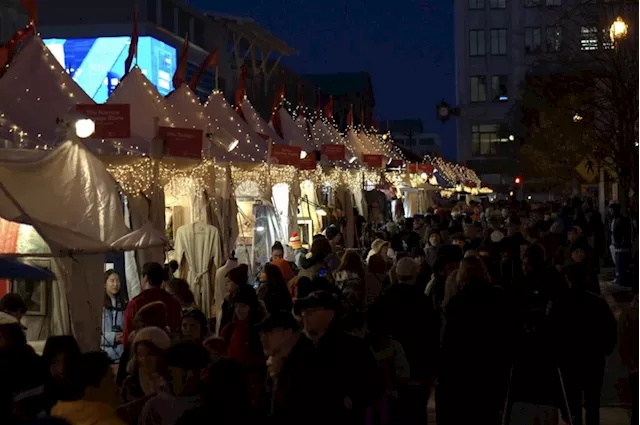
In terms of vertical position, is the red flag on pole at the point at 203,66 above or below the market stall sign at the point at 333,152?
above

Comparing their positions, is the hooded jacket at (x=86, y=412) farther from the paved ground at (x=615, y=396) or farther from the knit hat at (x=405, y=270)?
the paved ground at (x=615, y=396)

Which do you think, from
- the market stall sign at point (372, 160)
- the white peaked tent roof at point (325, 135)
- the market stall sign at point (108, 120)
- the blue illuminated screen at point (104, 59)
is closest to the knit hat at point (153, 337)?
the market stall sign at point (108, 120)

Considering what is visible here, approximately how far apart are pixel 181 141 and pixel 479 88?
78.7 meters

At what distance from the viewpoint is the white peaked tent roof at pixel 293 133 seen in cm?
2225

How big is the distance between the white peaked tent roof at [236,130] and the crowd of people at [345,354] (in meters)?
5.14

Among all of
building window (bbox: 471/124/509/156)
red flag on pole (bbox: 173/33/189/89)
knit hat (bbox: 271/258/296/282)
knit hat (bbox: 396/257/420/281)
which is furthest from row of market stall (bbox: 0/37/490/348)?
building window (bbox: 471/124/509/156)

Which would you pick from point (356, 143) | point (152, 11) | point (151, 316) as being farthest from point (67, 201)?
point (152, 11)

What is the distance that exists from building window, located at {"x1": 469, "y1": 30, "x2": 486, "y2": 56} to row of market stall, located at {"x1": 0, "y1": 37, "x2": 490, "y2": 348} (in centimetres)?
6754

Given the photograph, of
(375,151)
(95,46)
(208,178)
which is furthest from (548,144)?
(208,178)

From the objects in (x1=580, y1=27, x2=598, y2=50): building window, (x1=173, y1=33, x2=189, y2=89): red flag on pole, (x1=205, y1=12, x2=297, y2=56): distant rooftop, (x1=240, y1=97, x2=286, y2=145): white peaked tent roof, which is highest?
(x1=205, y1=12, x2=297, y2=56): distant rooftop

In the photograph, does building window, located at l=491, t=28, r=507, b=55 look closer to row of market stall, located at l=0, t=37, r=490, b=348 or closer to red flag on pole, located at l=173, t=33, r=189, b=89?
row of market stall, located at l=0, t=37, r=490, b=348

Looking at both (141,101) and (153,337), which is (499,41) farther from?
(153,337)

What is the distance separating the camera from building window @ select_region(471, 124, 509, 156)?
3561 inches

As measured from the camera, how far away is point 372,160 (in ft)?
87.8
